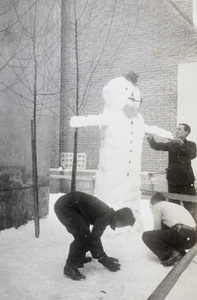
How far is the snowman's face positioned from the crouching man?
0.61 m

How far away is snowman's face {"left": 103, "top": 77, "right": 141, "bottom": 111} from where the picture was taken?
7.12 feet

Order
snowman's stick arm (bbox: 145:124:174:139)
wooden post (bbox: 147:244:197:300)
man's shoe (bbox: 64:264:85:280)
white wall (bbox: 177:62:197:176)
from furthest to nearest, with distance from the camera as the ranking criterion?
snowman's stick arm (bbox: 145:124:174:139) < white wall (bbox: 177:62:197:176) < man's shoe (bbox: 64:264:85:280) < wooden post (bbox: 147:244:197:300)

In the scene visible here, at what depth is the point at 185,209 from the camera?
1.97 metres

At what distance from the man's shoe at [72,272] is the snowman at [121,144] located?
63 cm

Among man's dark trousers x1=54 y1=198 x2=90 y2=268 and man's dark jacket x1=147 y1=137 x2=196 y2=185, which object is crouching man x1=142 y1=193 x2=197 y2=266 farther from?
man's dark trousers x1=54 y1=198 x2=90 y2=268

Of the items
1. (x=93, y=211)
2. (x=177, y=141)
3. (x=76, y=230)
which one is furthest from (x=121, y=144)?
(x=76, y=230)

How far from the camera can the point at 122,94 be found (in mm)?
2186

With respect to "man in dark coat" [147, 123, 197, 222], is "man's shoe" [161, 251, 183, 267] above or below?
below

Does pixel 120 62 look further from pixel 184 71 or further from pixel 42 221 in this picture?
pixel 42 221

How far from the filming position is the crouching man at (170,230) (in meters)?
1.94

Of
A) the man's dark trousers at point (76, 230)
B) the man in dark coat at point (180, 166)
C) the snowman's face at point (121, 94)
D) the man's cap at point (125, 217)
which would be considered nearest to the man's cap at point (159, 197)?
the man in dark coat at point (180, 166)

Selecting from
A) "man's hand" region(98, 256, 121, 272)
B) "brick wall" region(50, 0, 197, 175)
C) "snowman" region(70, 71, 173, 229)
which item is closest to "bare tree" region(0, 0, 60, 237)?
"brick wall" region(50, 0, 197, 175)

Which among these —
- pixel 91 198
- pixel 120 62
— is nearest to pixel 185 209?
pixel 91 198

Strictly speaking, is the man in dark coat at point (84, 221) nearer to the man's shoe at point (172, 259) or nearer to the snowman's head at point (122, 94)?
the man's shoe at point (172, 259)
